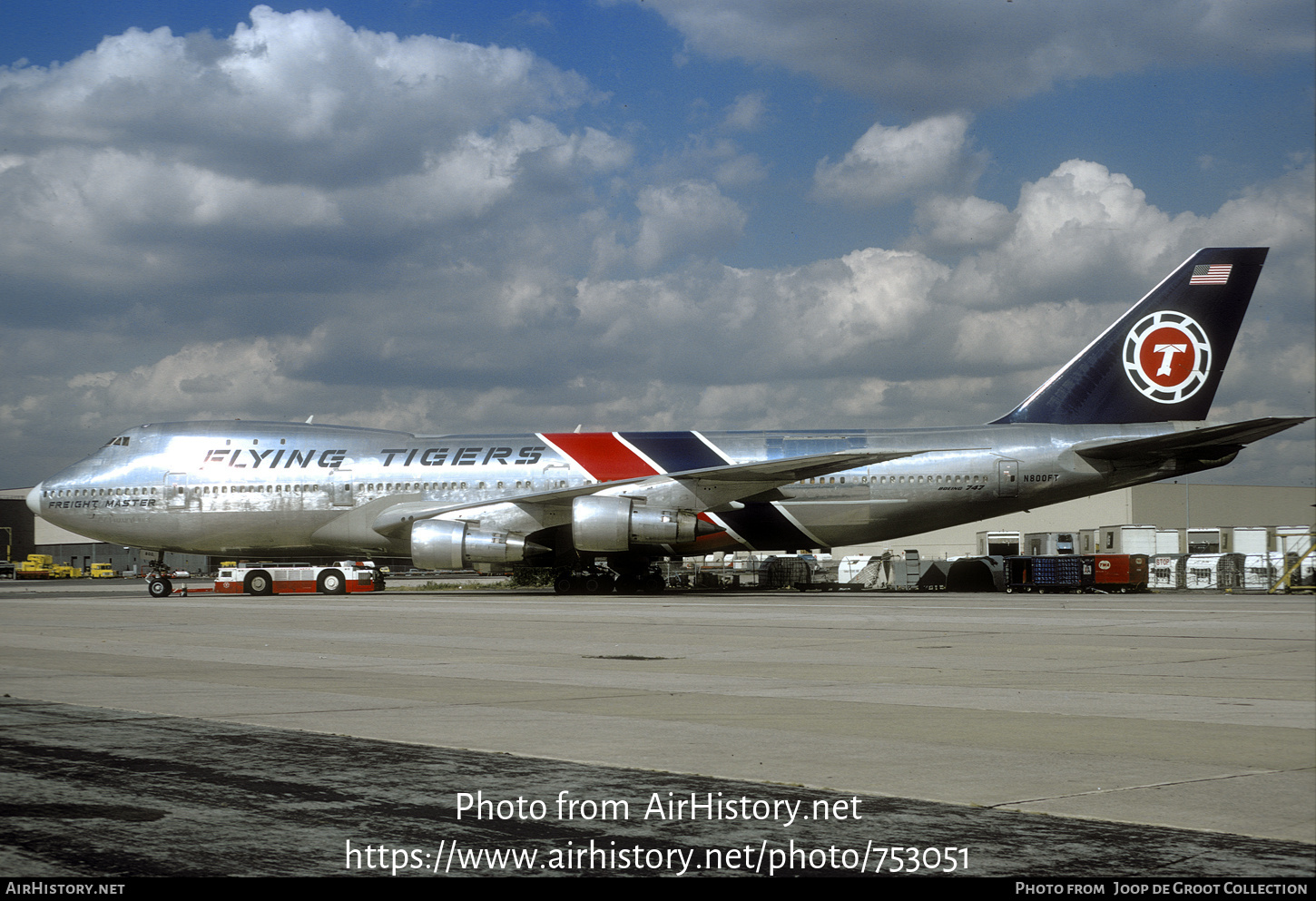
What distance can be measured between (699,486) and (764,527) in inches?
102

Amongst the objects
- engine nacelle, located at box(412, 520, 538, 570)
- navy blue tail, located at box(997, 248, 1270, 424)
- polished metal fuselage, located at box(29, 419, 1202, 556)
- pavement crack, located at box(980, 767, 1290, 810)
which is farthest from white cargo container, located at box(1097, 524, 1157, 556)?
pavement crack, located at box(980, 767, 1290, 810)

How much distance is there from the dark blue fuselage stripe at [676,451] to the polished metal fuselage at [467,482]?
105 mm

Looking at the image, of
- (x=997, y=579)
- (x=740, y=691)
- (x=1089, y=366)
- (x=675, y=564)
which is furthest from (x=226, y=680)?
(x=675, y=564)

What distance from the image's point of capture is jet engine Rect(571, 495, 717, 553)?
29.8 m

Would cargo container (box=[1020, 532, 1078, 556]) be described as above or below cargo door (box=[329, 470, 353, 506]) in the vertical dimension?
below

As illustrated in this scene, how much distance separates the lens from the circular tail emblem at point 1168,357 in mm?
32875

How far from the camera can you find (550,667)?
11773 millimetres

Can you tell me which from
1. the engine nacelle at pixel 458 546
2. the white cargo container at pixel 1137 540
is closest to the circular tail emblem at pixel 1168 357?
the white cargo container at pixel 1137 540

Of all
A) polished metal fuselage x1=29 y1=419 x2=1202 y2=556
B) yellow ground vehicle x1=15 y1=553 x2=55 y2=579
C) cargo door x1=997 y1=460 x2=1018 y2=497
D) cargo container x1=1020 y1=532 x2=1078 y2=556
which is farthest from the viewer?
yellow ground vehicle x1=15 y1=553 x2=55 y2=579

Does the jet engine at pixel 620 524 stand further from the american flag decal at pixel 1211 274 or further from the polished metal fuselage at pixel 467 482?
the american flag decal at pixel 1211 274

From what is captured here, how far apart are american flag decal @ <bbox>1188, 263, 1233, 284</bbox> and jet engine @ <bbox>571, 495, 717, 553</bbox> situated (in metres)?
16.0

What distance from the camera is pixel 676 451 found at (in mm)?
32281

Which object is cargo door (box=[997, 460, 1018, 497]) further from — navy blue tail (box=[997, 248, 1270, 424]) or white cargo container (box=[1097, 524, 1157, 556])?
white cargo container (box=[1097, 524, 1157, 556])
